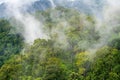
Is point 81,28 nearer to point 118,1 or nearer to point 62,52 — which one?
point 62,52

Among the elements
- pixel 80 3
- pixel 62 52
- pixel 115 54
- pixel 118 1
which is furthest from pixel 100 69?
pixel 80 3

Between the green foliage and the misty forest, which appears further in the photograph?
the green foliage

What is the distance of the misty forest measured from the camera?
33.1 m

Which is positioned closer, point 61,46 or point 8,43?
point 61,46

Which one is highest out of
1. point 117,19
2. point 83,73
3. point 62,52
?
point 117,19

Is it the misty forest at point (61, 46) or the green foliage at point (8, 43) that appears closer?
the misty forest at point (61, 46)

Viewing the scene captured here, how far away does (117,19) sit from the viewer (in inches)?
1865

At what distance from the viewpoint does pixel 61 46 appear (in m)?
41.7

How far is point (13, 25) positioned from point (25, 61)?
18.5 m

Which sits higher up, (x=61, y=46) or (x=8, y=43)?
(x=8, y=43)

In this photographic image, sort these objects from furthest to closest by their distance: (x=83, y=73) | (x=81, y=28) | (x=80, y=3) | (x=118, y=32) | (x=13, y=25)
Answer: (x=80, y=3), (x=13, y=25), (x=81, y=28), (x=118, y=32), (x=83, y=73)

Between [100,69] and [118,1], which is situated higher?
[118,1]

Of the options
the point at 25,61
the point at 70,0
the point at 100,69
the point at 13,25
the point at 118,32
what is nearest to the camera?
the point at 100,69

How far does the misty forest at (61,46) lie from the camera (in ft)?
108
